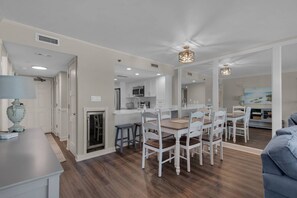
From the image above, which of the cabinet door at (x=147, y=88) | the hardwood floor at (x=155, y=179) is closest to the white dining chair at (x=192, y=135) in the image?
the hardwood floor at (x=155, y=179)

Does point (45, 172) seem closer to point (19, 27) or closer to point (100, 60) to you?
point (19, 27)

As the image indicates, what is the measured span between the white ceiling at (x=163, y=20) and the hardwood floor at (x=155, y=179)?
2411 millimetres

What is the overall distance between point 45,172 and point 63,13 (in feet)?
7.03

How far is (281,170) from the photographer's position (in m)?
1.38

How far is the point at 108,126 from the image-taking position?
3.47 meters

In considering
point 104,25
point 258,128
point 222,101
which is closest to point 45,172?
point 104,25

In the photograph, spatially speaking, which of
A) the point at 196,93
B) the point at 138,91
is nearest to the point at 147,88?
the point at 138,91

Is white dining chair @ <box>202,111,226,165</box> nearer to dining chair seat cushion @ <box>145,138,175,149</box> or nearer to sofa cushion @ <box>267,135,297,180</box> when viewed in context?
dining chair seat cushion @ <box>145,138,175,149</box>

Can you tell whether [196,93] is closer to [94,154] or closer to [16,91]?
[94,154]

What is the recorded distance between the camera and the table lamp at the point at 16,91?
144cm

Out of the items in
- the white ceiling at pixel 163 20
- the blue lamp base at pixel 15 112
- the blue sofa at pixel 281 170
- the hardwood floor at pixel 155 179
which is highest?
the white ceiling at pixel 163 20

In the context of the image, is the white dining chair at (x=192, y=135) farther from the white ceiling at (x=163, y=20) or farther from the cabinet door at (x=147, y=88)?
the cabinet door at (x=147, y=88)

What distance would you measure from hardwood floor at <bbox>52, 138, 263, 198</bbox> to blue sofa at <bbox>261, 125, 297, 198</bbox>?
68 cm

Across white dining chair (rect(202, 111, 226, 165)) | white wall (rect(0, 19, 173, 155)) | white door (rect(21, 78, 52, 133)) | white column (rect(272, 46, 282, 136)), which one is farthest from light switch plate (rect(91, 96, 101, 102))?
white column (rect(272, 46, 282, 136))
